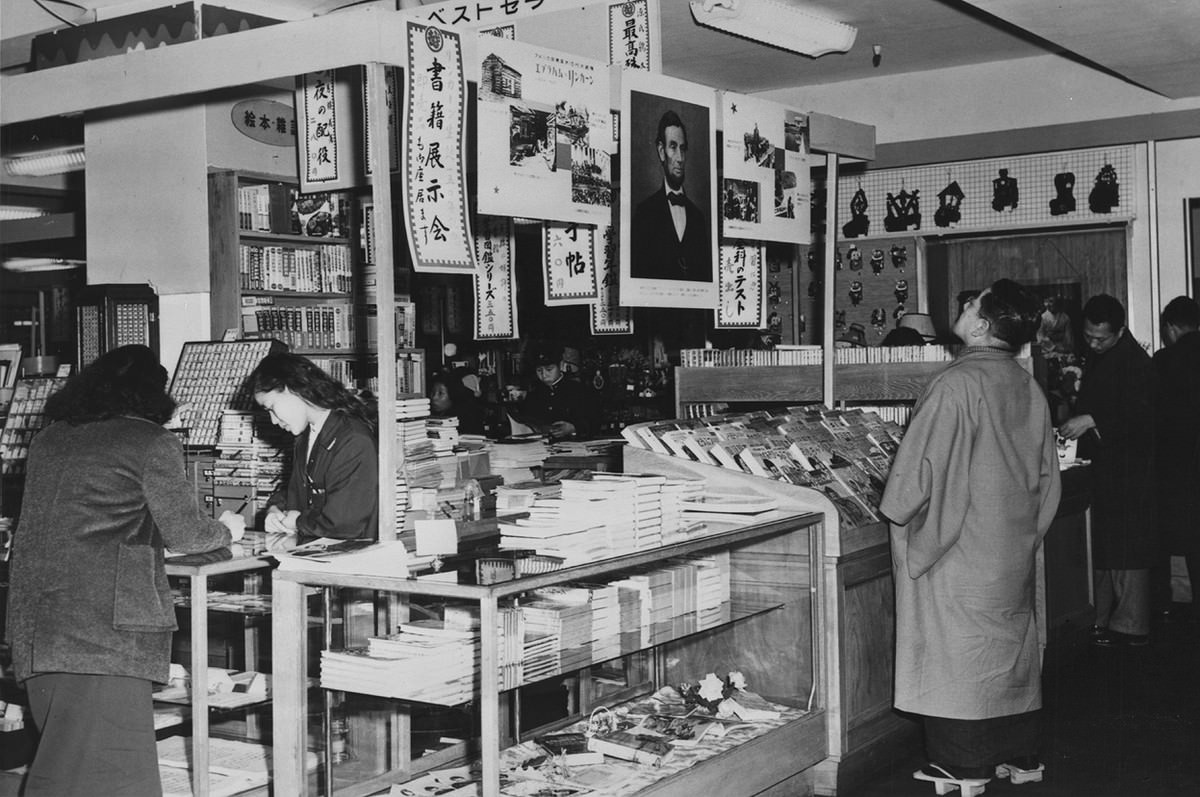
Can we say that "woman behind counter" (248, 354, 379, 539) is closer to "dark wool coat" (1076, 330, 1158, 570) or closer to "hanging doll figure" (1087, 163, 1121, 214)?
"dark wool coat" (1076, 330, 1158, 570)

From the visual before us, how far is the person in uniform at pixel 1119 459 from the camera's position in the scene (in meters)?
6.76

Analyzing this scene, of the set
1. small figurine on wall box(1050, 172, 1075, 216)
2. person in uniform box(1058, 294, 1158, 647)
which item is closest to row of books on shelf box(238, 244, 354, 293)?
person in uniform box(1058, 294, 1158, 647)

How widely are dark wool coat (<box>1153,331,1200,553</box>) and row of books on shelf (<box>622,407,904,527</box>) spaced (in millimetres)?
2580

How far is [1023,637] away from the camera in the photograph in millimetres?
4516

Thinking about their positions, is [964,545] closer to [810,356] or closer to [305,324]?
[810,356]

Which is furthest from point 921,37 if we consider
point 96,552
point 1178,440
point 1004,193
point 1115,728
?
point 96,552

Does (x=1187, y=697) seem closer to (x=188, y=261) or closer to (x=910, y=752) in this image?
(x=910, y=752)

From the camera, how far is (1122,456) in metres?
6.90

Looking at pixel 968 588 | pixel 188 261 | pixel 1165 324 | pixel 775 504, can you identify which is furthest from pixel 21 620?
pixel 1165 324

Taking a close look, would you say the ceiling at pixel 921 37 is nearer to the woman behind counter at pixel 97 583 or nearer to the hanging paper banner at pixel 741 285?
Answer: the hanging paper banner at pixel 741 285

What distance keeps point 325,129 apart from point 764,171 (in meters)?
2.15

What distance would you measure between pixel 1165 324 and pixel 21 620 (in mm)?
6632

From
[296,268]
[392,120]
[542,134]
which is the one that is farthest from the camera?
[296,268]

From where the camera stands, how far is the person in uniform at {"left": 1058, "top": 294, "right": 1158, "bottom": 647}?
676cm
